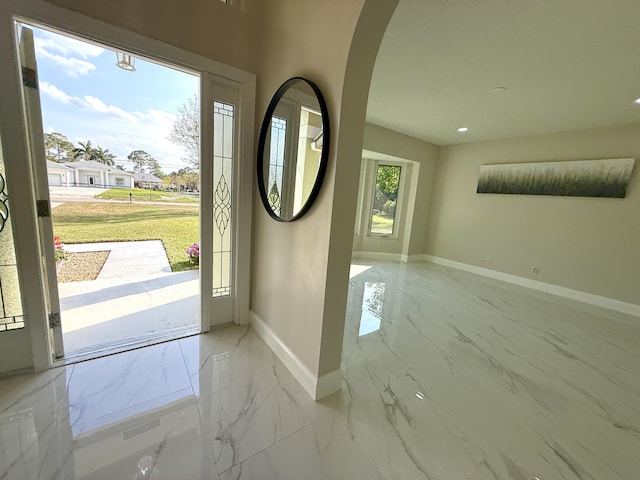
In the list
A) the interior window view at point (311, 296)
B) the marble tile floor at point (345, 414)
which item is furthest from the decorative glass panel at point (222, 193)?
the marble tile floor at point (345, 414)

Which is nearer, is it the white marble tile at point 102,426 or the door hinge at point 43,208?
the white marble tile at point 102,426

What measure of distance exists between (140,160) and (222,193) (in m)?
5.71

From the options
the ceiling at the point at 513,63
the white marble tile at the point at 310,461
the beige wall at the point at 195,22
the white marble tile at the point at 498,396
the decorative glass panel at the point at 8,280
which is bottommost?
the white marble tile at the point at 498,396

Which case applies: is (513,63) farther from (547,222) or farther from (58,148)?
(58,148)

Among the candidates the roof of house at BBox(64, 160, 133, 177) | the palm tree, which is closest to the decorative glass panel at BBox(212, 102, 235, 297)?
the palm tree

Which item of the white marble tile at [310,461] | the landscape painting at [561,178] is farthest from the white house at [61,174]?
the landscape painting at [561,178]

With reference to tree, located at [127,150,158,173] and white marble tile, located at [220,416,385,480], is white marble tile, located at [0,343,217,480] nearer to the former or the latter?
white marble tile, located at [220,416,385,480]

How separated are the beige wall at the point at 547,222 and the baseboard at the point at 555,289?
0.24 feet

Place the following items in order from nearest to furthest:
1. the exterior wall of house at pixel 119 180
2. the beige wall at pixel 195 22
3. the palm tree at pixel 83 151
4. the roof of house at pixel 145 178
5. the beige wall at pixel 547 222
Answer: the beige wall at pixel 195 22
the beige wall at pixel 547 222
the palm tree at pixel 83 151
the exterior wall of house at pixel 119 180
the roof of house at pixel 145 178

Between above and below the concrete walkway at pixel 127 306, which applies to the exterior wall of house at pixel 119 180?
above

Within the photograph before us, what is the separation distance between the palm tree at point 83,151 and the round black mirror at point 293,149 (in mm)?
5818

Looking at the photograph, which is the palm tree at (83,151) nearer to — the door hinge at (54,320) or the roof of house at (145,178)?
the roof of house at (145,178)

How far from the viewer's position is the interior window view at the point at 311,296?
130 centimetres

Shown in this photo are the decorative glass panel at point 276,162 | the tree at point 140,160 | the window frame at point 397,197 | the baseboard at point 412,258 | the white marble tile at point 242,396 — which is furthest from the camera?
the tree at point 140,160
